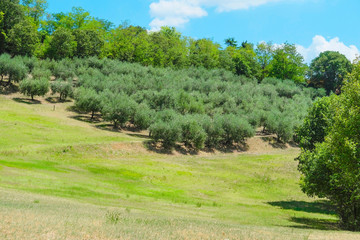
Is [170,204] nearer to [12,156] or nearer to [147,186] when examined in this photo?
[147,186]

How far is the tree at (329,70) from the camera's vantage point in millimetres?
168500

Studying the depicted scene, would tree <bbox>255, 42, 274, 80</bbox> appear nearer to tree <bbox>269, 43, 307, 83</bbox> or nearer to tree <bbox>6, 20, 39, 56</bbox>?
tree <bbox>269, 43, 307, 83</bbox>

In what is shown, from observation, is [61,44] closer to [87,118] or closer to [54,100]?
[54,100]

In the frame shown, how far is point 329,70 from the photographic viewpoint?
557 ft

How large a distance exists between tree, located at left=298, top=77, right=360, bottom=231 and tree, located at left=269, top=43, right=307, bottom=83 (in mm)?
147028

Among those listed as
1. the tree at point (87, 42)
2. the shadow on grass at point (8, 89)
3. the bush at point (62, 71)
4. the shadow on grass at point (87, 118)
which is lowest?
the shadow on grass at point (87, 118)

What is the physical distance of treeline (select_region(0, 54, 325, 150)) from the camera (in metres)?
84.5

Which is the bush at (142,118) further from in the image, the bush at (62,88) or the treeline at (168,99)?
the bush at (62,88)

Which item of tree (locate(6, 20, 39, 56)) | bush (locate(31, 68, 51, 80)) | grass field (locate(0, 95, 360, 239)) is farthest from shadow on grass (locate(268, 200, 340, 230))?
tree (locate(6, 20, 39, 56))

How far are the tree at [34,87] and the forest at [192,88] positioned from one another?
0.84 feet

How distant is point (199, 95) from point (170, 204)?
80.6m

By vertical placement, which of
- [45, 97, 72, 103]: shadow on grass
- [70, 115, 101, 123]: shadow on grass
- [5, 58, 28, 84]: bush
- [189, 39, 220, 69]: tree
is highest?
[189, 39, 220, 69]: tree

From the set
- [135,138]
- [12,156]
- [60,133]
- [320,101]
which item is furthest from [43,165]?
[320,101]

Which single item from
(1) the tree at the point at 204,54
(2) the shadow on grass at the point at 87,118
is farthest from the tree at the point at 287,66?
(2) the shadow on grass at the point at 87,118
